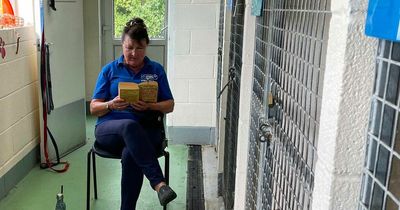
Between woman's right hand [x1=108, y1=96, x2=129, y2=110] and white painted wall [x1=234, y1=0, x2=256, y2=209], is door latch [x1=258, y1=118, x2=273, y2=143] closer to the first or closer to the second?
white painted wall [x1=234, y1=0, x2=256, y2=209]

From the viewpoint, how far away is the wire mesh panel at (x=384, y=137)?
60cm

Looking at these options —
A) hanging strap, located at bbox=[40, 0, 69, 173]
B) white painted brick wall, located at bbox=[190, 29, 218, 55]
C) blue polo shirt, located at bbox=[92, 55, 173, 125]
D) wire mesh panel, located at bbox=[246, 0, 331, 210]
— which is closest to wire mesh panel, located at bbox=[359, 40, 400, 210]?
wire mesh panel, located at bbox=[246, 0, 331, 210]

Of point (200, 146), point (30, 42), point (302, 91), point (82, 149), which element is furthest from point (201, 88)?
point (302, 91)

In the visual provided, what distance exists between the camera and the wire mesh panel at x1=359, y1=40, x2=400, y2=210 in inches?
23.8

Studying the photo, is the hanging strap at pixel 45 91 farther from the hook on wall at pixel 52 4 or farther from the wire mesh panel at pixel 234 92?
the wire mesh panel at pixel 234 92

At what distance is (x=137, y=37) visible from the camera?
8.45 ft

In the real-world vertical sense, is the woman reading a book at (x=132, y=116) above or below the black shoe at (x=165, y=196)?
above

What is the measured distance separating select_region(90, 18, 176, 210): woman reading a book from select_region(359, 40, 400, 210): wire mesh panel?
1.73 m

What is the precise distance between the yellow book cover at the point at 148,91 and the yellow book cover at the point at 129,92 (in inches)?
1.7

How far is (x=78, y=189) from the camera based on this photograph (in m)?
3.14

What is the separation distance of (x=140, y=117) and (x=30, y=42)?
153 cm

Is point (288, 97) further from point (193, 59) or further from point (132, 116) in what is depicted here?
point (193, 59)

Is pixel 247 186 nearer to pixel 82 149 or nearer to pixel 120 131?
pixel 120 131

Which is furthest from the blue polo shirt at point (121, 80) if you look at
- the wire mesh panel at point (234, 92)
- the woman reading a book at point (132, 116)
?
the wire mesh panel at point (234, 92)
